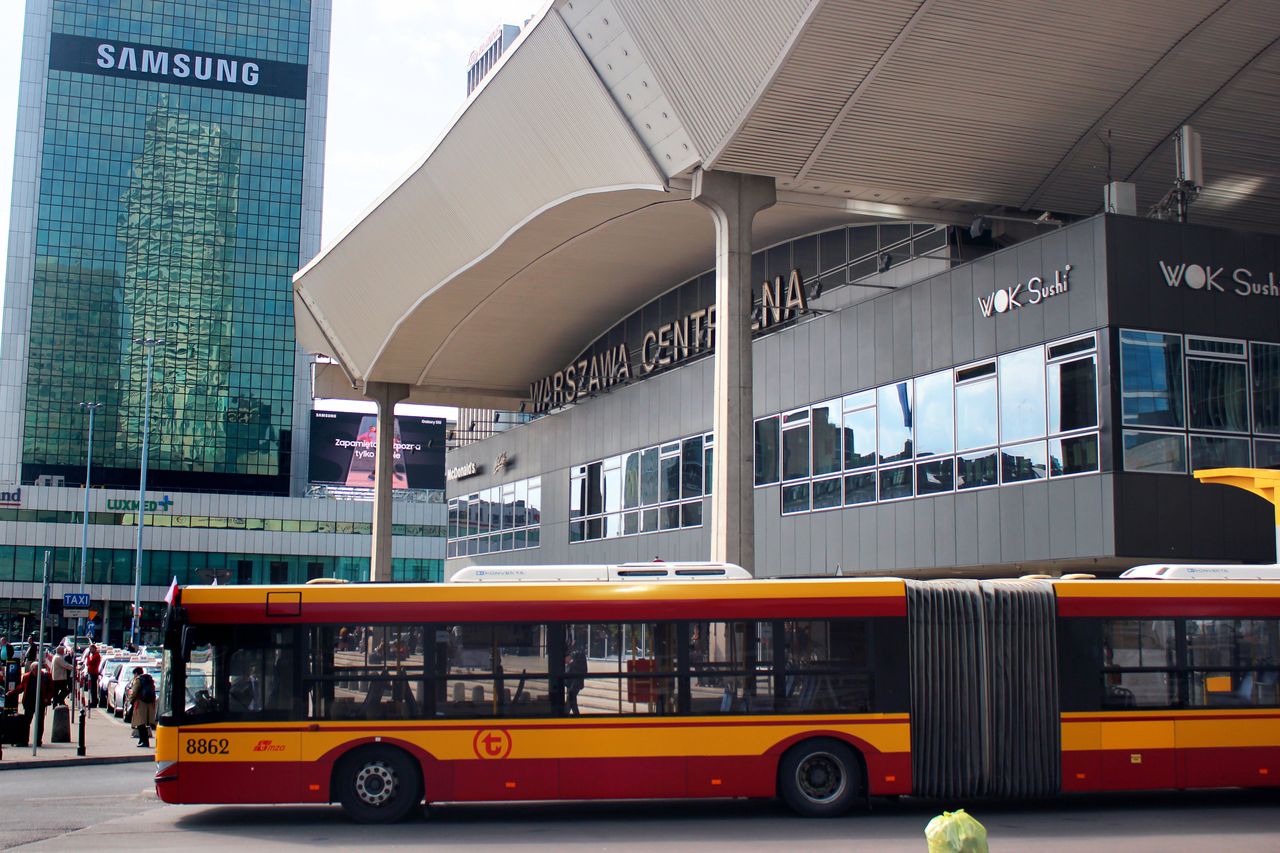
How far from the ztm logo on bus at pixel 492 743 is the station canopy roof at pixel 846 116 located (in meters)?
12.5

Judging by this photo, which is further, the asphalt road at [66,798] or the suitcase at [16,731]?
the suitcase at [16,731]

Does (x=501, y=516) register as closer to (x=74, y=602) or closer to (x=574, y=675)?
(x=74, y=602)

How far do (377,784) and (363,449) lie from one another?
282 ft

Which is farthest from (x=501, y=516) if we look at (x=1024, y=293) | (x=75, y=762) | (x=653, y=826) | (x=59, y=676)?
(x=653, y=826)

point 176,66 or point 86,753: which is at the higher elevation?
point 176,66

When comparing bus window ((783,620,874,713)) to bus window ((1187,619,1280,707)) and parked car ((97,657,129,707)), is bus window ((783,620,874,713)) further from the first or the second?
parked car ((97,657,129,707))

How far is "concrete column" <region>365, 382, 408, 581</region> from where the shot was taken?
44.7 metres

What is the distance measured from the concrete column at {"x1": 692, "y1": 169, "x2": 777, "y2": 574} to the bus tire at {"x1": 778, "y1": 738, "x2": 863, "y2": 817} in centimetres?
1038

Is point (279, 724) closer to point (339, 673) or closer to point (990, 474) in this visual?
point (339, 673)

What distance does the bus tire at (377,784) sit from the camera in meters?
13.6

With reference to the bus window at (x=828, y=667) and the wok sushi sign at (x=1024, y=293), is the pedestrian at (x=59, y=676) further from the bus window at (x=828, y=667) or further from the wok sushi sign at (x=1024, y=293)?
the wok sushi sign at (x=1024, y=293)

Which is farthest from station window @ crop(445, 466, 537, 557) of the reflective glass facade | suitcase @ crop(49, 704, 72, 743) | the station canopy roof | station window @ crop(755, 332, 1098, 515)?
the reflective glass facade

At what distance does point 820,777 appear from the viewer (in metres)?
13.9

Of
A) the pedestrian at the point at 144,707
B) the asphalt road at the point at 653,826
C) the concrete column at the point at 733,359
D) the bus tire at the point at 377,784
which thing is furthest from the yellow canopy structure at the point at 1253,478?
the pedestrian at the point at 144,707
